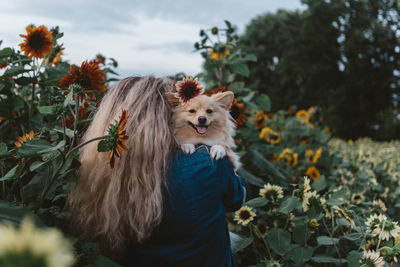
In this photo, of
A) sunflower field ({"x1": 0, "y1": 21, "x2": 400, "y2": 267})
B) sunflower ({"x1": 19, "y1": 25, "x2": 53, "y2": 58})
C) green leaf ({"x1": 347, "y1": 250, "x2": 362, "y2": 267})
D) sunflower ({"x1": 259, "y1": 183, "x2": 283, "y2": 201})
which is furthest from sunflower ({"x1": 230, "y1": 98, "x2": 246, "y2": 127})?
sunflower ({"x1": 19, "y1": 25, "x2": 53, "y2": 58})

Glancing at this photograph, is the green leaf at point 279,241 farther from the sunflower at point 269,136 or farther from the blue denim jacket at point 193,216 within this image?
the sunflower at point 269,136

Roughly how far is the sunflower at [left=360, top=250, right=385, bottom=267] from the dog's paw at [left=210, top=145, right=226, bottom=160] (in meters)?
0.98

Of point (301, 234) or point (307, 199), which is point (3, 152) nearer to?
point (307, 199)

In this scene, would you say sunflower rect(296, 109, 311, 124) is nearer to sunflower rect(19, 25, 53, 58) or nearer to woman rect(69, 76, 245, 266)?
woman rect(69, 76, 245, 266)

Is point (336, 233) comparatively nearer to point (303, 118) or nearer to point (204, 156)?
point (204, 156)

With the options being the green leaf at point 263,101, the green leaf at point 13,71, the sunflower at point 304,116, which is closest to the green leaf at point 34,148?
the green leaf at point 13,71

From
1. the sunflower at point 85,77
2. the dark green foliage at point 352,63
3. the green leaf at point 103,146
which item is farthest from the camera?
the dark green foliage at point 352,63

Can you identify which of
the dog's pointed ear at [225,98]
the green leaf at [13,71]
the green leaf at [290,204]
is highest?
the green leaf at [13,71]

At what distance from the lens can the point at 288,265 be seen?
2.32m

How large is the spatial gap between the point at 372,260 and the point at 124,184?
1.37 m

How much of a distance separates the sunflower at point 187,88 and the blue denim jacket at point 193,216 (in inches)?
10.8

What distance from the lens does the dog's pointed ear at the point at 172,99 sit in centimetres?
180

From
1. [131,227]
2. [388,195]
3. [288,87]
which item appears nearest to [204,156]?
[131,227]

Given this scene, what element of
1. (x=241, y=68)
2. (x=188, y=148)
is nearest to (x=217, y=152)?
(x=188, y=148)
